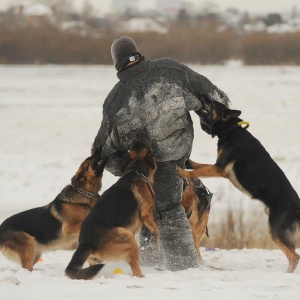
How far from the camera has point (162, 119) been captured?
6.04 metres

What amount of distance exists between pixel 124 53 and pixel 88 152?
368 inches

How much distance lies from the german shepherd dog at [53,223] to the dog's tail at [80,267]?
841mm

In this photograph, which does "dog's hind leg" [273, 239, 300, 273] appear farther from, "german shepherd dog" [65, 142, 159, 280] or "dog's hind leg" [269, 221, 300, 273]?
"german shepherd dog" [65, 142, 159, 280]

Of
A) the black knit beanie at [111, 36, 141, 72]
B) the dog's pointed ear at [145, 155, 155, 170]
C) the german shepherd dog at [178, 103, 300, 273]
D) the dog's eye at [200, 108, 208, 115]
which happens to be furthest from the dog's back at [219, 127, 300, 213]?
the black knit beanie at [111, 36, 141, 72]

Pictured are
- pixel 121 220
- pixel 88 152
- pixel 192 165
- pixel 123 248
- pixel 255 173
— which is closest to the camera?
pixel 123 248

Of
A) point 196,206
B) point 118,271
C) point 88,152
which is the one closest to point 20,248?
point 118,271

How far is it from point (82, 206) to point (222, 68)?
29.4 meters

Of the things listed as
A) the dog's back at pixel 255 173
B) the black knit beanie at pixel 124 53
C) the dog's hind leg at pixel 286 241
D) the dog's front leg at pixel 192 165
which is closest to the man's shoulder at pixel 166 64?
the black knit beanie at pixel 124 53

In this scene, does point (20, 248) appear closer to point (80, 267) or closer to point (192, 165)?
point (80, 267)

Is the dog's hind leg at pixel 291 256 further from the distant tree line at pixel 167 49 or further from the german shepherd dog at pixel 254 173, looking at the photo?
the distant tree line at pixel 167 49

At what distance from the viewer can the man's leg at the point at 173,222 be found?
20.6 feet

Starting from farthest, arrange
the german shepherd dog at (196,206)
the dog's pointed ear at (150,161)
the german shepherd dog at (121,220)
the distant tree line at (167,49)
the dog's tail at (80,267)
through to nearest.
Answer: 1. the distant tree line at (167,49)
2. the german shepherd dog at (196,206)
3. the dog's pointed ear at (150,161)
4. the german shepherd dog at (121,220)
5. the dog's tail at (80,267)

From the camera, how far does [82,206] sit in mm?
6453

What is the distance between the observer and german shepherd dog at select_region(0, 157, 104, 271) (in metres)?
6.16
